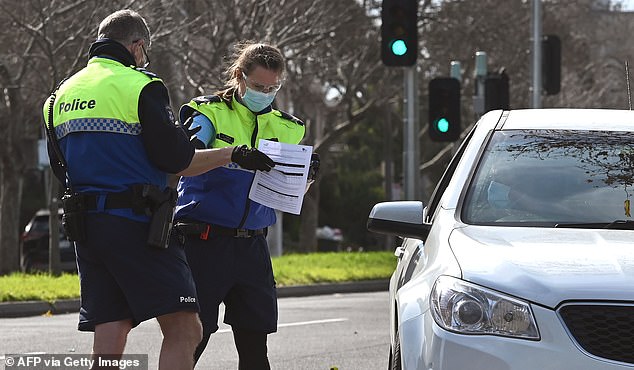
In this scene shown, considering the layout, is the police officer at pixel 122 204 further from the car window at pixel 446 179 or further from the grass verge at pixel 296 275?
the grass verge at pixel 296 275

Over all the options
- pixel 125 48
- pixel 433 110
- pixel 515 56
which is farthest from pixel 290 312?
pixel 515 56

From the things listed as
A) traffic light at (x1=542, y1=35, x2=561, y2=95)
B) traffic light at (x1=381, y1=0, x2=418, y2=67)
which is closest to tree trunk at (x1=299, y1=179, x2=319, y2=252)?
traffic light at (x1=542, y1=35, x2=561, y2=95)

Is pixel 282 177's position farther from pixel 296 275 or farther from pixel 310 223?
pixel 310 223

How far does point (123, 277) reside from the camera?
211 inches

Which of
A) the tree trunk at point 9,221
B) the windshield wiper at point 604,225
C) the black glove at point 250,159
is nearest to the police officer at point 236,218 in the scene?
the black glove at point 250,159

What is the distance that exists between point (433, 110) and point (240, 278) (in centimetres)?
1185

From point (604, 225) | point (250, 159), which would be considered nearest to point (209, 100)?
point (250, 159)

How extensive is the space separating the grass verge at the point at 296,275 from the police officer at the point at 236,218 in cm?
948

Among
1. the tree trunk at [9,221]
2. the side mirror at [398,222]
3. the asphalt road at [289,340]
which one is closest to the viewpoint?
the side mirror at [398,222]

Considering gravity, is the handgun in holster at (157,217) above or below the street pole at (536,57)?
below

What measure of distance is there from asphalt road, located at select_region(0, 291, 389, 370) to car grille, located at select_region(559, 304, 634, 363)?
4.91 meters

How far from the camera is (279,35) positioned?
2567 cm

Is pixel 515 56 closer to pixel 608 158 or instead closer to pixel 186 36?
pixel 186 36

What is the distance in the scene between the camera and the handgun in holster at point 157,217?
5395 mm
